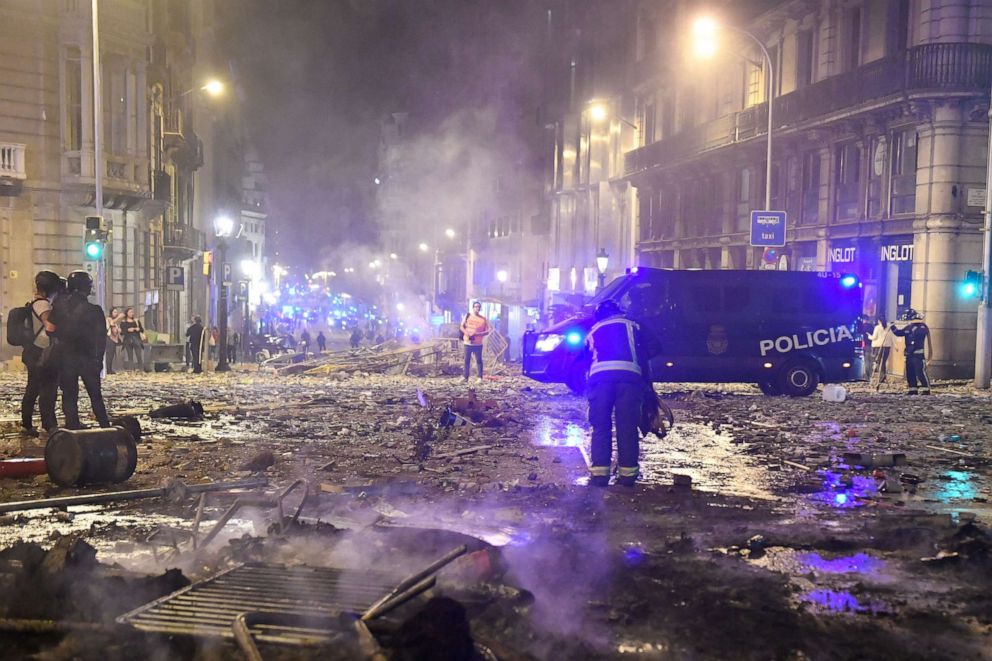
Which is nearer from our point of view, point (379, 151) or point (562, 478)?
point (562, 478)

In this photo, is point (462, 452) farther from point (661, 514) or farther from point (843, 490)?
point (843, 490)

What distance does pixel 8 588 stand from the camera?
4711mm

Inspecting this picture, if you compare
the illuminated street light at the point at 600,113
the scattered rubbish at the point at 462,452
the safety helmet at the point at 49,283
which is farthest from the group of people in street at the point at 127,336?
the illuminated street light at the point at 600,113

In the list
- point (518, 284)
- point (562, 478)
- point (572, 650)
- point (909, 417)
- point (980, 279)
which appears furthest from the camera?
point (518, 284)

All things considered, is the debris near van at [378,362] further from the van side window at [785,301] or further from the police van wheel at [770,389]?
the van side window at [785,301]

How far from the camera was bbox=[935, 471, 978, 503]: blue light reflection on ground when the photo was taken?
811 cm

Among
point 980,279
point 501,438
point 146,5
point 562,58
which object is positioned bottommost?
point 501,438

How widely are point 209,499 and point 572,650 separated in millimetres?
4142

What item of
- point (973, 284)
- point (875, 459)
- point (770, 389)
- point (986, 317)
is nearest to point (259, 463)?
point (875, 459)

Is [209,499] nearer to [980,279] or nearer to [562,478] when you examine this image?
[562,478]

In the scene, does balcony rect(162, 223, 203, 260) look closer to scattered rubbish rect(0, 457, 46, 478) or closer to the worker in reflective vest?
scattered rubbish rect(0, 457, 46, 478)

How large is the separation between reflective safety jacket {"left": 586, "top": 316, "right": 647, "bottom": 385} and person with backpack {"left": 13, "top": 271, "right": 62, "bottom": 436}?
239 inches

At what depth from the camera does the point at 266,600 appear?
189 inches

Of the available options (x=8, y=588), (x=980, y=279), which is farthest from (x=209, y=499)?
(x=980, y=279)
